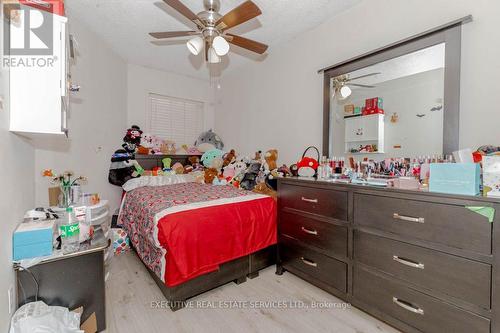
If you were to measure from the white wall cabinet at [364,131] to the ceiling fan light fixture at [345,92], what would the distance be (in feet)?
0.81

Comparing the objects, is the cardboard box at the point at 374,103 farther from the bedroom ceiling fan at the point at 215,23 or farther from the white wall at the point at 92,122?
the white wall at the point at 92,122

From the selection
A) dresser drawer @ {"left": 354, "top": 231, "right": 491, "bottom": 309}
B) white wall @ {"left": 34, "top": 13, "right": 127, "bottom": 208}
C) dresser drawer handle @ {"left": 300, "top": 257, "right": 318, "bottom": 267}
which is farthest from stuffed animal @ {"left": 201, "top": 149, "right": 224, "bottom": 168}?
dresser drawer @ {"left": 354, "top": 231, "right": 491, "bottom": 309}

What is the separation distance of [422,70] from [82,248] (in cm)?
272

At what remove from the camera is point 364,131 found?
2.17 metres

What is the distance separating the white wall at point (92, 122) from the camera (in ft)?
7.83

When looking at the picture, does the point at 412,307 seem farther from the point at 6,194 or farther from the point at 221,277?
the point at 6,194

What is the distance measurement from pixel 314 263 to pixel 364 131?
1301mm

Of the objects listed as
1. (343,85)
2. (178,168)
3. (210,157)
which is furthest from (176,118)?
(343,85)

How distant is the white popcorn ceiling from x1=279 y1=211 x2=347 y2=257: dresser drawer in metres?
2.04

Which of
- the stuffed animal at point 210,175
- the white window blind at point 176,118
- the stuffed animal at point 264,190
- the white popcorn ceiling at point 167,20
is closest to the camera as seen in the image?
the white popcorn ceiling at point 167,20

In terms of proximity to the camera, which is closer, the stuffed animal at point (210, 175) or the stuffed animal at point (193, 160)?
the stuffed animal at point (210, 175)

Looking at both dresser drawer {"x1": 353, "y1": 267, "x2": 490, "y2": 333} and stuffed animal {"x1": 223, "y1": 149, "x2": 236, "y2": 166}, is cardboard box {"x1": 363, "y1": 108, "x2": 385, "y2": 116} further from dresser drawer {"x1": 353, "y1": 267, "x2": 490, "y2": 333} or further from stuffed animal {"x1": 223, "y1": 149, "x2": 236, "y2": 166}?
stuffed animal {"x1": 223, "y1": 149, "x2": 236, "y2": 166}

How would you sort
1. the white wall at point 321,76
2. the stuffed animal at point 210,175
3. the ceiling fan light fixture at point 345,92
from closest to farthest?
1. the white wall at point 321,76
2. the ceiling fan light fixture at point 345,92
3. the stuffed animal at point 210,175

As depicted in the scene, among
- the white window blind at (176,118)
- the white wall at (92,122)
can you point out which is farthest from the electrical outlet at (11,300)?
the white window blind at (176,118)
